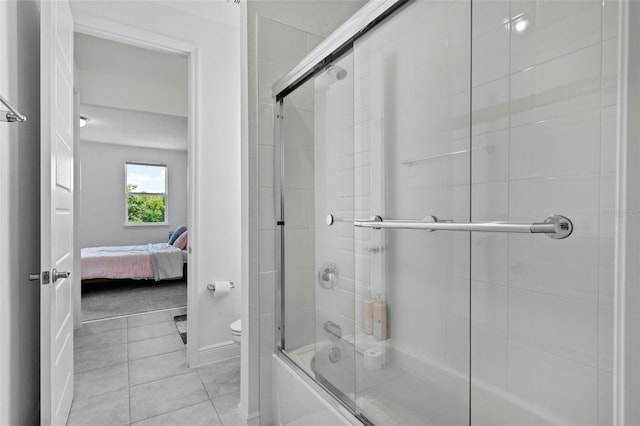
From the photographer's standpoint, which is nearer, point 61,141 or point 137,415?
point 61,141

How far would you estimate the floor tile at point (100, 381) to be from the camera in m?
2.15

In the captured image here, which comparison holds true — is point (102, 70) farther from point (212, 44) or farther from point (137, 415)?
point (137, 415)

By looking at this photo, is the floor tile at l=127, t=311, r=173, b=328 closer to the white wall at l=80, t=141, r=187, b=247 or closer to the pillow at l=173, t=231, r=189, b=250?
the pillow at l=173, t=231, r=189, b=250

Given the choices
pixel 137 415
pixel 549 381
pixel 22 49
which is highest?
pixel 22 49

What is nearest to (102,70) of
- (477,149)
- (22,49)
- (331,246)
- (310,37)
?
(22,49)

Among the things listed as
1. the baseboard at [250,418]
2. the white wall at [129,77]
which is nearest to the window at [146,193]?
the white wall at [129,77]

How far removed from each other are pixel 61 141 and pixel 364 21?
1.55 m

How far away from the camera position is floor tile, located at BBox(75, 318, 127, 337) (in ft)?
10.6

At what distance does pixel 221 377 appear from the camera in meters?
2.39

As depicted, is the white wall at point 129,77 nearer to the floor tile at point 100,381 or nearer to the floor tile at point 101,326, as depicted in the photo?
the floor tile at point 101,326

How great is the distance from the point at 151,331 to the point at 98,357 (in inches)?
23.7

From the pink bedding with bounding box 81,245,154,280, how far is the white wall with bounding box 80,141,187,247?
1.53 meters

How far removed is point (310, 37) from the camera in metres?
1.98

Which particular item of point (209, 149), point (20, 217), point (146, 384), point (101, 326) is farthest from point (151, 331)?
point (20, 217)
